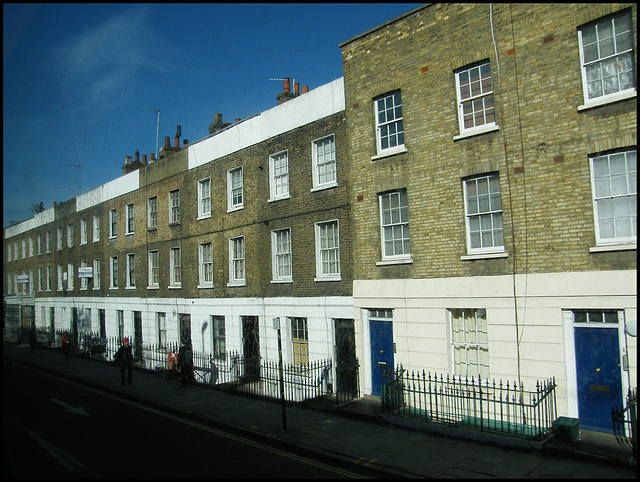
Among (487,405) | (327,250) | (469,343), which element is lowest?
(487,405)

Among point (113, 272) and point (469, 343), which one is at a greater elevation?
point (113, 272)

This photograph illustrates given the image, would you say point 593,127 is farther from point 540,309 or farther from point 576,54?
point 540,309

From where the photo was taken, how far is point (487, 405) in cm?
1148

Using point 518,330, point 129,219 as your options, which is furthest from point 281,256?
point 129,219

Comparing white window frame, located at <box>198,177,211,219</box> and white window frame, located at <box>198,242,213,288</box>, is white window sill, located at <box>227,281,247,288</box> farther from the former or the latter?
white window frame, located at <box>198,177,211,219</box>

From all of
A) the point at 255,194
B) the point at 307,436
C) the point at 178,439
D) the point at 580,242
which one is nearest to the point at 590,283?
the point at 580,242

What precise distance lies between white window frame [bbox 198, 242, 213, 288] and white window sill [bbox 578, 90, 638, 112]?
16312 millimetres

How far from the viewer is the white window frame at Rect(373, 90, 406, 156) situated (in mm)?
14471

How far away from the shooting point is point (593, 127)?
1077 cm

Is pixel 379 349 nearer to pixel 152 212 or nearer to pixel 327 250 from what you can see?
Answer: pixel 327 250

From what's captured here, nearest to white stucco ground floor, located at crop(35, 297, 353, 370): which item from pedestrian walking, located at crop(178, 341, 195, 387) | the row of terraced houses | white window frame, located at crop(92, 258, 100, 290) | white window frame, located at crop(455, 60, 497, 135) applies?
the row of terraced houses

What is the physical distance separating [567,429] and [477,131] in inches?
280

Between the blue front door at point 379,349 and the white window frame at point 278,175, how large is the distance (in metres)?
6.37

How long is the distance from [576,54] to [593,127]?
1713 millimetres
